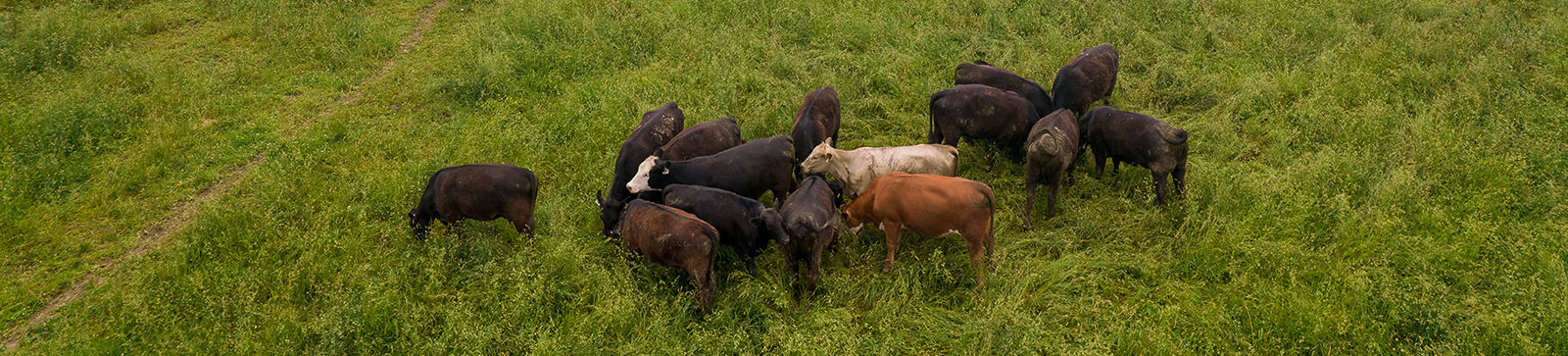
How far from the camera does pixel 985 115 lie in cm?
833

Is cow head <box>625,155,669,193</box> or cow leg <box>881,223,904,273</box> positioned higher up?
cow head <box>625,155,669,193</box>

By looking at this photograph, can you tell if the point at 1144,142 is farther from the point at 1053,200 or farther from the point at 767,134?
the point at 767,134

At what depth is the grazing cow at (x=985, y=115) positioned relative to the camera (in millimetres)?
8336

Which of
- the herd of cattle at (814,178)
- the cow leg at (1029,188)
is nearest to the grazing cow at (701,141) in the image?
the herd of cattle at (814,178)

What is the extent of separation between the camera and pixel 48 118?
30.7 feet

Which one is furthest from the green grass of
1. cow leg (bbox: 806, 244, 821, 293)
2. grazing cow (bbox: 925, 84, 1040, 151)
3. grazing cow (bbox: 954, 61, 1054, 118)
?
grazing cow (bbox: 954, 61, 1054, 118)

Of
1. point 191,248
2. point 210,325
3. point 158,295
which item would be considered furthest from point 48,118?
point 210,325

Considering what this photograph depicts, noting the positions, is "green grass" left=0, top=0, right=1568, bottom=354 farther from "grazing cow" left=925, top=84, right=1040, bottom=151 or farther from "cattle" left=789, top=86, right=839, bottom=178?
"cattle" left=789, top=86, right=839, bottom=178

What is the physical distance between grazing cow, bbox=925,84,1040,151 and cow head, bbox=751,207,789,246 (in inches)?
107

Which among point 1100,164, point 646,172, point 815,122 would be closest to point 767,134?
point 815,122

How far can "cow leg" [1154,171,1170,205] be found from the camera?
7.50 m

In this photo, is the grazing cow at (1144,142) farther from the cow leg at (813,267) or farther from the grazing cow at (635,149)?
the grazing cow at (635,149)

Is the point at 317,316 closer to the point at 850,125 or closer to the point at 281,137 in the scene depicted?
the point at 281,137

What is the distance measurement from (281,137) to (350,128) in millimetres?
790
